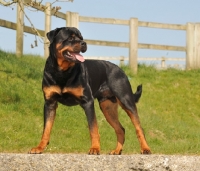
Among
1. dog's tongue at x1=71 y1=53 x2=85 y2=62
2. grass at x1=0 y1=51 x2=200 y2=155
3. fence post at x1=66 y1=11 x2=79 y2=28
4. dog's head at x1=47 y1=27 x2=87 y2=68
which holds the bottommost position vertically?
grass at x1=0 y1=51 x2=200 y2=155

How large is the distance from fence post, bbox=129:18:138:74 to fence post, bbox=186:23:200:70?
2.73m

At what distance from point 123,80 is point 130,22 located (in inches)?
485

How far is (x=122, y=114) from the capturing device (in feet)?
47.5

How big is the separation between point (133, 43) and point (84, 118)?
22.2ft

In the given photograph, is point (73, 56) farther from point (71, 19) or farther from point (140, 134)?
point (71, 19)

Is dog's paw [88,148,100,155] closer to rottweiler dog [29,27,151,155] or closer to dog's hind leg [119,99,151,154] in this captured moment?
rottweiler dog [29,27,151,155]

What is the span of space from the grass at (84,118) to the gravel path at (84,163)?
3.50m

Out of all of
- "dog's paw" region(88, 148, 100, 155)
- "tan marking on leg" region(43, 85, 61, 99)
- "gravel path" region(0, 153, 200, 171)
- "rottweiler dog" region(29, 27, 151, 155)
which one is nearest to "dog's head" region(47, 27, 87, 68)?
"rottweiler dog" region(29, 27, 151, 155)

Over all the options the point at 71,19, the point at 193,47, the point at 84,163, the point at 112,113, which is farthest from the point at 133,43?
the point at 84,163

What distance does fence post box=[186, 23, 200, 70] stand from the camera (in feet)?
69.7

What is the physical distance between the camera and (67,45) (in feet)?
20.4

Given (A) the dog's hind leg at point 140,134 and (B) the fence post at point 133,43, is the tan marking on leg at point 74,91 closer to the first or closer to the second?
(A) the dog's hind leg at point 140,134

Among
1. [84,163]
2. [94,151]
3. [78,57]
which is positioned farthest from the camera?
[78,57]

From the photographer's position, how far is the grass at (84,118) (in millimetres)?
10930
